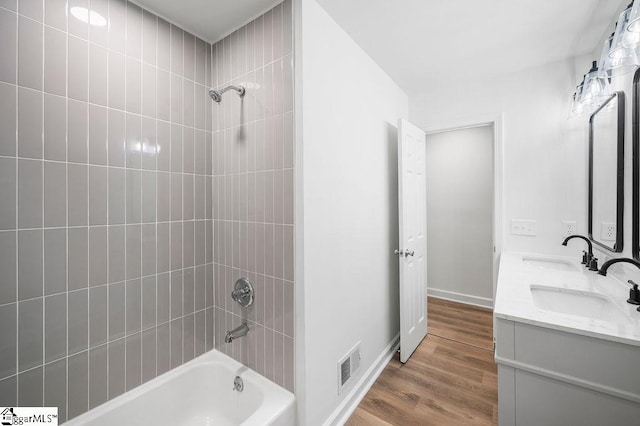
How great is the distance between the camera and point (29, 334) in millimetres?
1118

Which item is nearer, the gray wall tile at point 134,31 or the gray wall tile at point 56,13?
the gray wall tile at point 56,13

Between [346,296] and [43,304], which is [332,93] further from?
[43,304]

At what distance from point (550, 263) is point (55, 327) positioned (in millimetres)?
3196

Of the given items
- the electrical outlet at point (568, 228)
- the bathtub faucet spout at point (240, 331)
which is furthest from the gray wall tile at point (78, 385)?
the electrical outlet at point (568, 228)

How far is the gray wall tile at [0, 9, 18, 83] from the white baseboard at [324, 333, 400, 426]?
2.25 meters

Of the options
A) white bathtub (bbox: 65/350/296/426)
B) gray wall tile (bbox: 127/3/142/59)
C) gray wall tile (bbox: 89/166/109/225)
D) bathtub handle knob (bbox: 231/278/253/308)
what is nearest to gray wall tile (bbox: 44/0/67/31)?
gray wall tile (bbox: 127/3/142/59)

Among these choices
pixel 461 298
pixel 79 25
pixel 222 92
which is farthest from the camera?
pixel 461 298

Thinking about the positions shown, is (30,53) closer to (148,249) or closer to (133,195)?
(133,195)

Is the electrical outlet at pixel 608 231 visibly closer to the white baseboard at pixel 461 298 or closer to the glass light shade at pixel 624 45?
the glass light shade at pixel 624 45

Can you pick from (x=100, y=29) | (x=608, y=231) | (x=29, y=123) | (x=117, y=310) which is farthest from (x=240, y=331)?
(x=608, y=231)

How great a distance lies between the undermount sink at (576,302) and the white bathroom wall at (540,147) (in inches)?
40.1

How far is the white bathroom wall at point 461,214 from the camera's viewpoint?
329 centimetres

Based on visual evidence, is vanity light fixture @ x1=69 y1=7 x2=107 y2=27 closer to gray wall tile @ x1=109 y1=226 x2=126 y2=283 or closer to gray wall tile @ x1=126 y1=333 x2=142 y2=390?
gray wall tile @ x1=109 y1=226 x2=126 y2=283

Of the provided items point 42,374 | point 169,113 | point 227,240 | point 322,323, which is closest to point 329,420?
point 322,323
